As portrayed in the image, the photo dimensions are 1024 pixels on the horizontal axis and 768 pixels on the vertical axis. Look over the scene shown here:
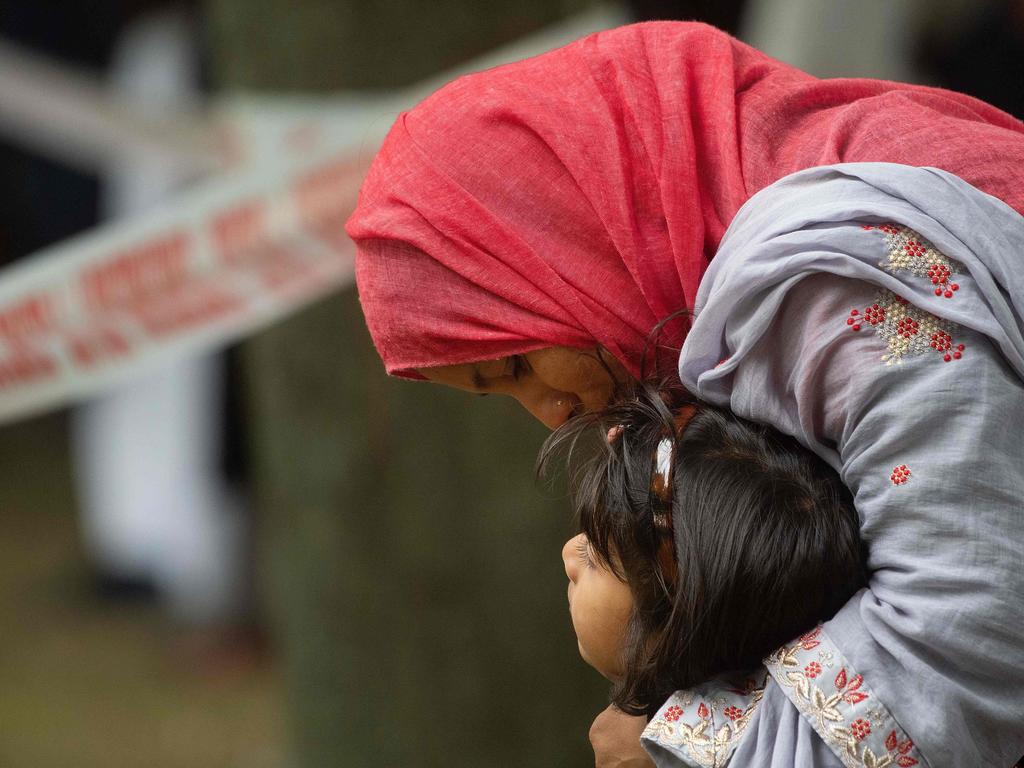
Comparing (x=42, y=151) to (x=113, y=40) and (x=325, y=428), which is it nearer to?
(x=113, y=40)

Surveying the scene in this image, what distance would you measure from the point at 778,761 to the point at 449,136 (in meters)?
0.62

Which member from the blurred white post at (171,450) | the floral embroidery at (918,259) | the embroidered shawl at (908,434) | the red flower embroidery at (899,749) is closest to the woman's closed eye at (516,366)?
the embroidered shawl at (908,434)

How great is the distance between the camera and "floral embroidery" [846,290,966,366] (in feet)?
3.15

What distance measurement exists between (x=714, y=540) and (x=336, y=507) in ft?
5.07

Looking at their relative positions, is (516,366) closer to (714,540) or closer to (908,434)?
(714,540)

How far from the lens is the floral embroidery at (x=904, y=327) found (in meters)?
0.96

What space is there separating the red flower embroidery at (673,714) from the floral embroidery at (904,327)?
1.14ft

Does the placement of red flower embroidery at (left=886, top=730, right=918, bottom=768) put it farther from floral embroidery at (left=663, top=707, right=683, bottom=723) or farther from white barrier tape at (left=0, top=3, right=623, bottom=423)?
white barrier tape at (left=0, top=3, right=623, bottom=423)

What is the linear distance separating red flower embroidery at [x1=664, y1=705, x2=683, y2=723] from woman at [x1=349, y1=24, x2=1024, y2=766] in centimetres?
30

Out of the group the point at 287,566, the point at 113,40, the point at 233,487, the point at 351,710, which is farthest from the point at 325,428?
the point at 113,40

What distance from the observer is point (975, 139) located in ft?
3.51

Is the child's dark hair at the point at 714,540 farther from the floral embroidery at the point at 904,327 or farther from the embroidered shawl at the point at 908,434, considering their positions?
the floral embroidery at the point at 904,327

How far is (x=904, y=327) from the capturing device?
38.0 inches

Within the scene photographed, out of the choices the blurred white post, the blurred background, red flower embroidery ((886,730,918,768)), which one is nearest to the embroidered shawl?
red flower embroidery ((886,730,918,768))
